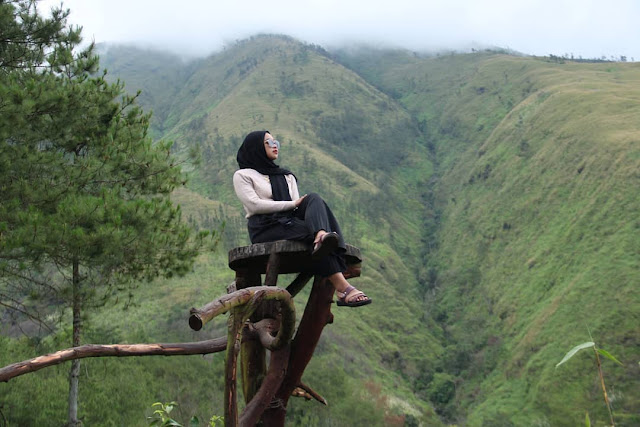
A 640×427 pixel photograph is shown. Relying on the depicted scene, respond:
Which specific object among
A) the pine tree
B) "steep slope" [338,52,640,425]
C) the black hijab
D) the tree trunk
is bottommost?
"steep slope" [338,52,640,425]

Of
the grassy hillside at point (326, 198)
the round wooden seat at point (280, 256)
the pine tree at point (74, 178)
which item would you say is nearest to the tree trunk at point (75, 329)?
the pine tree at point (74, 178)

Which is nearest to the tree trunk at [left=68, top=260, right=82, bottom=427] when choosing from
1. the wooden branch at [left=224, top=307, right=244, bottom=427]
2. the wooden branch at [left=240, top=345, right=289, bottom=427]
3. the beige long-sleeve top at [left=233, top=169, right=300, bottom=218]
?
the beige long-sleeve top at [left=233, top=169, right=300, bottom=218]

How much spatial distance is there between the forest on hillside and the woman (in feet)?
5.02

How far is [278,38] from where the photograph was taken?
173750mm

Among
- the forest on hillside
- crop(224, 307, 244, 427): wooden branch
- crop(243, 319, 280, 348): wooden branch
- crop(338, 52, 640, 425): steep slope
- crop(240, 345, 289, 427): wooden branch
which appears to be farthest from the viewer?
crop(338, 52, 640, 425): steep slope

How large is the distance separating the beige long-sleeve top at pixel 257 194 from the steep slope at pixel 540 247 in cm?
3928

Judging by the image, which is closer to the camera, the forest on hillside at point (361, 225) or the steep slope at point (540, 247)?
the forest on hillside at point (361, 225)

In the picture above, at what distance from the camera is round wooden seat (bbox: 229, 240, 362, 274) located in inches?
135

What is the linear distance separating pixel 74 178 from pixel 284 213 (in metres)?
7.71

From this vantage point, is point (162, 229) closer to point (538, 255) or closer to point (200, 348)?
point (200, 348)

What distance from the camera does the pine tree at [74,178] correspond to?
9.05m

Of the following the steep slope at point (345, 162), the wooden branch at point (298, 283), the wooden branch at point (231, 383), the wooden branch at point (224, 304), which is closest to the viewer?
the wooden branch at point (224, 304)

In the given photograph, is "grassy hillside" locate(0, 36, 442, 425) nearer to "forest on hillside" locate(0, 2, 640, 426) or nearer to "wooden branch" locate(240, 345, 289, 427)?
"forest on hillside" locate(0, 2, 640, 426)

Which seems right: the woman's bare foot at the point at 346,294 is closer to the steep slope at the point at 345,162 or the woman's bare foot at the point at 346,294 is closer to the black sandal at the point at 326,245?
the black sandal at the point at 326,245
